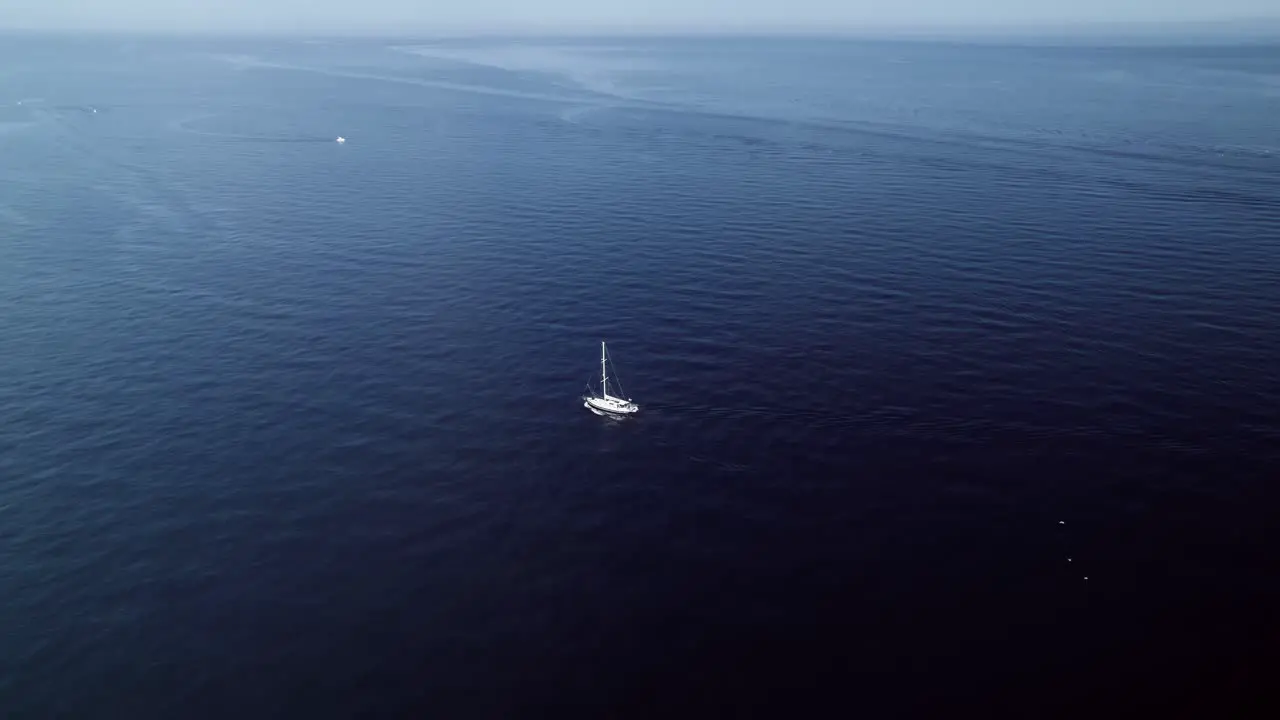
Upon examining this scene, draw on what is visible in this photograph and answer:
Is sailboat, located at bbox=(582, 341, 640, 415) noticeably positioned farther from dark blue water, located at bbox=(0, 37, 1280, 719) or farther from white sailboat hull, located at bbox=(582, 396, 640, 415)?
dark blue water, located at bbox=(0, 37, 1280, 719)

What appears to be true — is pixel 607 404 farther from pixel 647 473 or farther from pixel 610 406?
pixel 647 473

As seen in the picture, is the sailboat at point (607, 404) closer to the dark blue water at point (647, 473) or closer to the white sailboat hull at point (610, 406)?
the white sailboat hull at point (610, 406)

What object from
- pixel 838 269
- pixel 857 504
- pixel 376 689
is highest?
pixel 838 269

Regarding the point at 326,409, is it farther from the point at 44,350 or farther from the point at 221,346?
the point at 44,350

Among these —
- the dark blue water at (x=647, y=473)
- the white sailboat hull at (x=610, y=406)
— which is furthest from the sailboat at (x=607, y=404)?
the dark blue water at (x=647, y=473)

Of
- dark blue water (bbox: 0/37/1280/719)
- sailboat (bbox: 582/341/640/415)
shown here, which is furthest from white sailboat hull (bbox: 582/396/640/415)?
dark blue water (bbox: 0/37/1280/719)

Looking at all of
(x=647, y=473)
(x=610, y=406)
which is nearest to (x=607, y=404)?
(x=610, y=406)

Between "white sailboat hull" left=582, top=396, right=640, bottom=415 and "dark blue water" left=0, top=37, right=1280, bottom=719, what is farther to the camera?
"white sailboat hull" left=582, top=396, right=640, bottom=415

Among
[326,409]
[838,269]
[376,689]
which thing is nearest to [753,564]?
[376,689]
